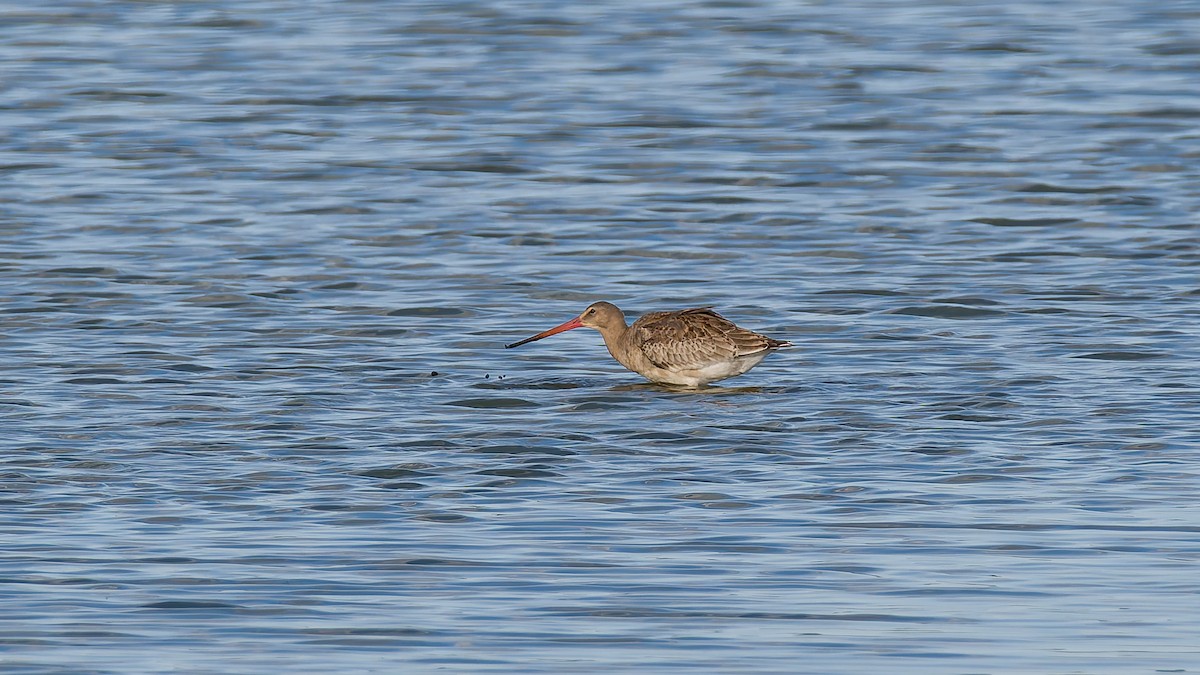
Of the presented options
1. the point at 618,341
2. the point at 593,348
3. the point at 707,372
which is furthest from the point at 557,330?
the point at 593,348

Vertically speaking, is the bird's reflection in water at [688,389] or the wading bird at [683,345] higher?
the wading bird at [683,345]

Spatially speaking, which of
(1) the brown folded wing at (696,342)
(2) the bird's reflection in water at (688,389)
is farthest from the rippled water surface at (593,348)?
(1) the brown folded wing at (696,342)

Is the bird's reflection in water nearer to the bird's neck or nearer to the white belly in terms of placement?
the white belly

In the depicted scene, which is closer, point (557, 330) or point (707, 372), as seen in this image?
point (707, 372)

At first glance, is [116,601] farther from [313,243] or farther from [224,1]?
[224,1]

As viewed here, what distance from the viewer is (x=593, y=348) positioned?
16.8 metres

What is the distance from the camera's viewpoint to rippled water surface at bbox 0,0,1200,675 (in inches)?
366

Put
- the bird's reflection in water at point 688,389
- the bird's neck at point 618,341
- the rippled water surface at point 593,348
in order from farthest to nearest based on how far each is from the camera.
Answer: the bird's neck at point 618,341
the bird's reflection in water at point 688,389
the rippled water surface at point 593,348

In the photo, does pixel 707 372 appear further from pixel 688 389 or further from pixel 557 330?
pixel 557 330

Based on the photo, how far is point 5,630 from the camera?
8945mm

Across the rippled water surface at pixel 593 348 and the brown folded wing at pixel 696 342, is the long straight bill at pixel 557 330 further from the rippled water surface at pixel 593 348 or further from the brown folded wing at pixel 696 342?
the brown folded wing at pixel 696 342

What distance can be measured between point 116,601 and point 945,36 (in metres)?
24.3

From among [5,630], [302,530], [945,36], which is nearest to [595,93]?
[945,36]

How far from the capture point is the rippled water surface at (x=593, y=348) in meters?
9.30
